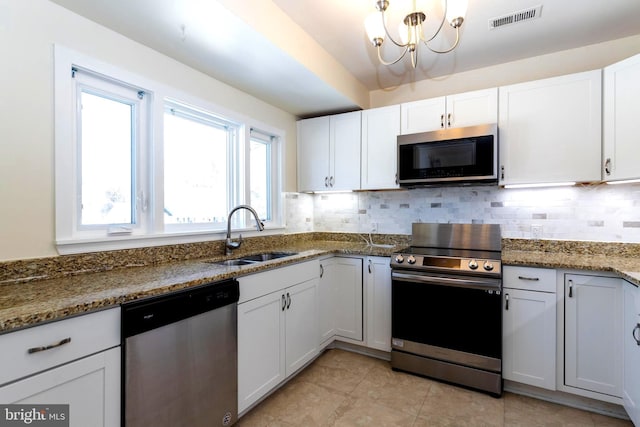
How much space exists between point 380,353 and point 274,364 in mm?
1041

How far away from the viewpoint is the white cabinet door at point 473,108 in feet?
7.95

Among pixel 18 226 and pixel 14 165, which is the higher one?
pixel 14 165

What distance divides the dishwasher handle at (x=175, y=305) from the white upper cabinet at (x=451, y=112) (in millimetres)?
2024

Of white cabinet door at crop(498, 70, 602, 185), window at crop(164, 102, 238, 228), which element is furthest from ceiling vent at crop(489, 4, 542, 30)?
window at crop(164, 102, 238, 228)

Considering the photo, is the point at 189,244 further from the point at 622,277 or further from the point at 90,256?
the point at 622,277

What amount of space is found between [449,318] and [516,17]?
2.05m

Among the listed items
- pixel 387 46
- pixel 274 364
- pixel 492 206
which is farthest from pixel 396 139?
pixel 274 364

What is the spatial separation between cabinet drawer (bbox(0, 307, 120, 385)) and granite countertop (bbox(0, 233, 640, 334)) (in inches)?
1.5

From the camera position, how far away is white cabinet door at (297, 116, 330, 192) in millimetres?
3148

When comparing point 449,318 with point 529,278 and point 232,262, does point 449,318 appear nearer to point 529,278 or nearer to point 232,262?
point 529,278

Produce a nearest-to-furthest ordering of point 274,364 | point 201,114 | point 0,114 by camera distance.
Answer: point 0,114 → point 274,364 → point 201,114

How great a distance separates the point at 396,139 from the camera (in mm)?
2766

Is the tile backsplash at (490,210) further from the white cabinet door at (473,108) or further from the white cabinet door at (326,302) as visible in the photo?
the white cabinet door at (326,302)

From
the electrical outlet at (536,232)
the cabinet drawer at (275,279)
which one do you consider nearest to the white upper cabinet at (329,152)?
the cabinet drawer at (275,279)
